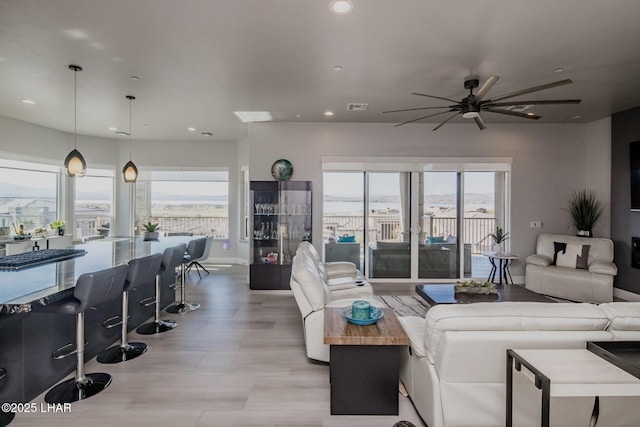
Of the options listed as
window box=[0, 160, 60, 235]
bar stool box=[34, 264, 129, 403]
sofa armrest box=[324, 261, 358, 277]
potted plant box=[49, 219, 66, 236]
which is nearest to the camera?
bar stool box=[34, 264, 129, 403]

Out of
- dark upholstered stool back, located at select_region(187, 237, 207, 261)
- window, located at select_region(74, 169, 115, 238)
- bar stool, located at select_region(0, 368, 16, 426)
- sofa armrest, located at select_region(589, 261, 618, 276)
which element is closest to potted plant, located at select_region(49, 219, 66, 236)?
window, located at select_region(74, 169, 115, 238)

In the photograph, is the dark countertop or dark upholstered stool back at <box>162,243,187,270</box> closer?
the dark countertop

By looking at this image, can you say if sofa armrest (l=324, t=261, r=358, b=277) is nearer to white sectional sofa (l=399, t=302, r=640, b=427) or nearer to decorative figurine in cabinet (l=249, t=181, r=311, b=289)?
decorative figurine in cabinet (l=249, t=181, r=311, b=289)

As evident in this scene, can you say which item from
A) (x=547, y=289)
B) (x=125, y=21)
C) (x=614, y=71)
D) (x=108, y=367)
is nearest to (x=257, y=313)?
(x=108, y=367)

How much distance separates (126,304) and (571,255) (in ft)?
20.5

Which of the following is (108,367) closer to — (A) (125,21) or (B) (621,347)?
(A) (125,21)

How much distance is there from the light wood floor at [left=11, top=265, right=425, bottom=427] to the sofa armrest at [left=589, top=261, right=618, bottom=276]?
4.12 m

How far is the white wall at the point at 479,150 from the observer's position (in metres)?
5.79

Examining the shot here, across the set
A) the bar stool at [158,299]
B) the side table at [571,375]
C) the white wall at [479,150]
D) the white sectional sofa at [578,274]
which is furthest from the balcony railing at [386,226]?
the side table at [571,375]

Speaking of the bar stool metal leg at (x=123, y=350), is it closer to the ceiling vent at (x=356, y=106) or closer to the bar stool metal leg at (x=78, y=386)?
the bar stool metal leg at (x=78, y=386)

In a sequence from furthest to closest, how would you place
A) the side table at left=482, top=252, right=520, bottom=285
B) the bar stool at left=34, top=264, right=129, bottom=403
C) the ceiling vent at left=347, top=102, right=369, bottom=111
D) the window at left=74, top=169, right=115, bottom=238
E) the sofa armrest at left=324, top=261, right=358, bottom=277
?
the window at left=74, top=169, right=115, bottom=238
the side table at left=482, top=252, right=520, bottom=285
the ceiling vent at left=347, top=102, right=369, bottom=111
the sofa armrest at left=324, top=261, right=358, bottom=277
the bar stool at left=34, top=264, right=129, bottom=403

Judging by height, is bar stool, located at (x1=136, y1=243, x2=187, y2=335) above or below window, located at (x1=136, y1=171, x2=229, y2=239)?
below

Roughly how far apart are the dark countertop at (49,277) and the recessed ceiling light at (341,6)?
9.19ft

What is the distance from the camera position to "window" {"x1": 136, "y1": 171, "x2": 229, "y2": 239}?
7922 mm
